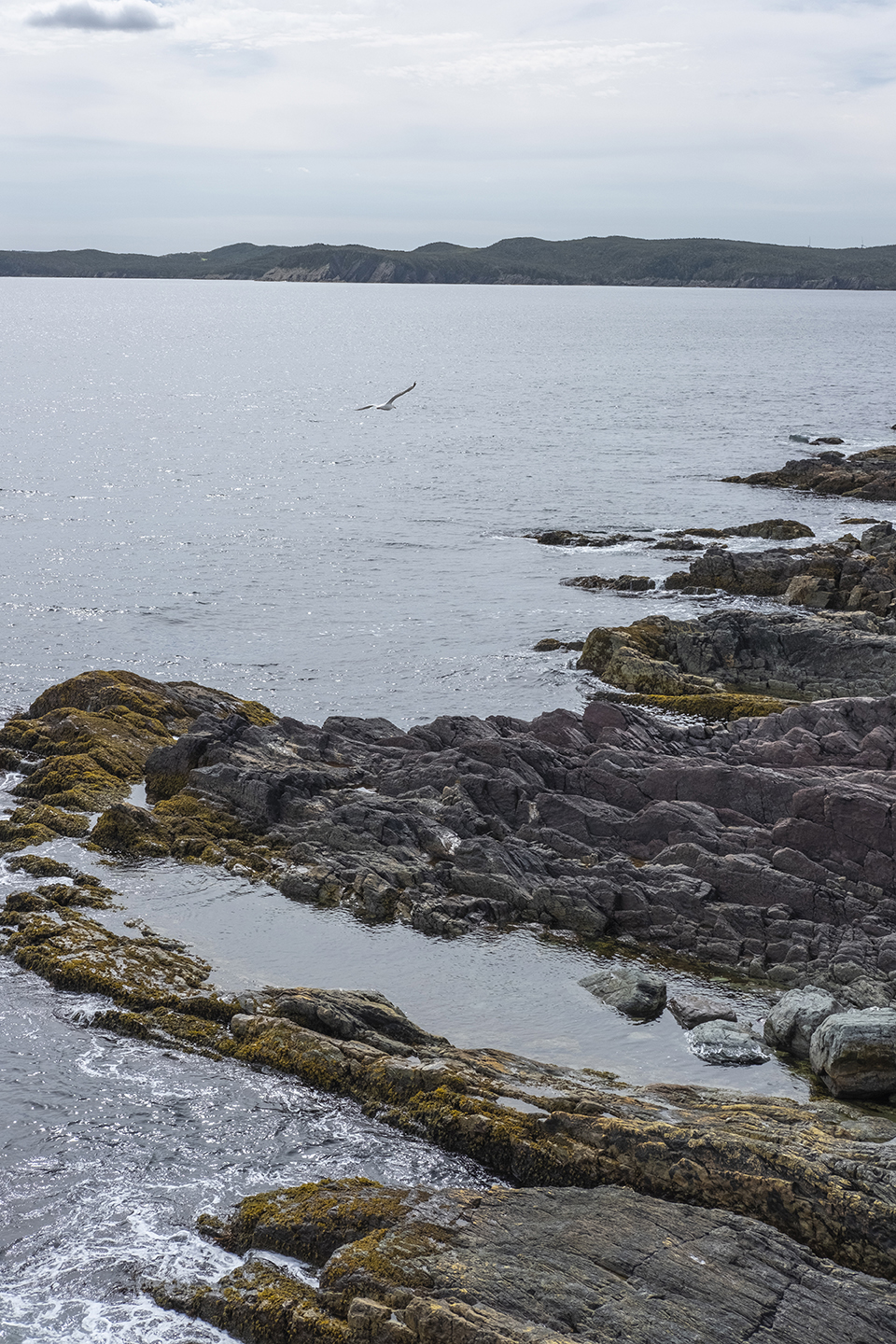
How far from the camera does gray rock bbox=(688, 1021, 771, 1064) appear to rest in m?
14.7

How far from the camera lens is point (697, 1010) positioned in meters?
15.6

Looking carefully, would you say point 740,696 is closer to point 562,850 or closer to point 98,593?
point 562,850

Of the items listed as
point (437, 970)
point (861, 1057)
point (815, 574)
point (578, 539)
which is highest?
point (815, 574)

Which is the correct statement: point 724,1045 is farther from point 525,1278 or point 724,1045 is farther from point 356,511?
point 356,511

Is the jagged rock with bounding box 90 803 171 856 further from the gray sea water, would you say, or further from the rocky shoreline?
the gray sea water

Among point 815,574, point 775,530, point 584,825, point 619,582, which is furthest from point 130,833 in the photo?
point 775,530

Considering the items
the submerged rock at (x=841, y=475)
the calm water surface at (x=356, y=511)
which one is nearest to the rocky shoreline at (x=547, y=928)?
the calm water surface at (x=356, y=511)

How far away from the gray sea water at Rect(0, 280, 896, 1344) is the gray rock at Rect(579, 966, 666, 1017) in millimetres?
244

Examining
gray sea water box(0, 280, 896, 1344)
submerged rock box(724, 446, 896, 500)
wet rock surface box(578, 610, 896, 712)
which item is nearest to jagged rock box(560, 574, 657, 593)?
gray sea water box(0, 280, 896, 1344)

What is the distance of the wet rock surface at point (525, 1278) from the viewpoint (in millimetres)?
9039

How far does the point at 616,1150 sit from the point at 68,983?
8.28 metres

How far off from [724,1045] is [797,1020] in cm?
98

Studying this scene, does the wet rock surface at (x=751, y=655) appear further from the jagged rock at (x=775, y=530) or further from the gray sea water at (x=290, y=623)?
the jagged rock at (x=775, y=530)

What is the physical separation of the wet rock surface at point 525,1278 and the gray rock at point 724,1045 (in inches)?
159
